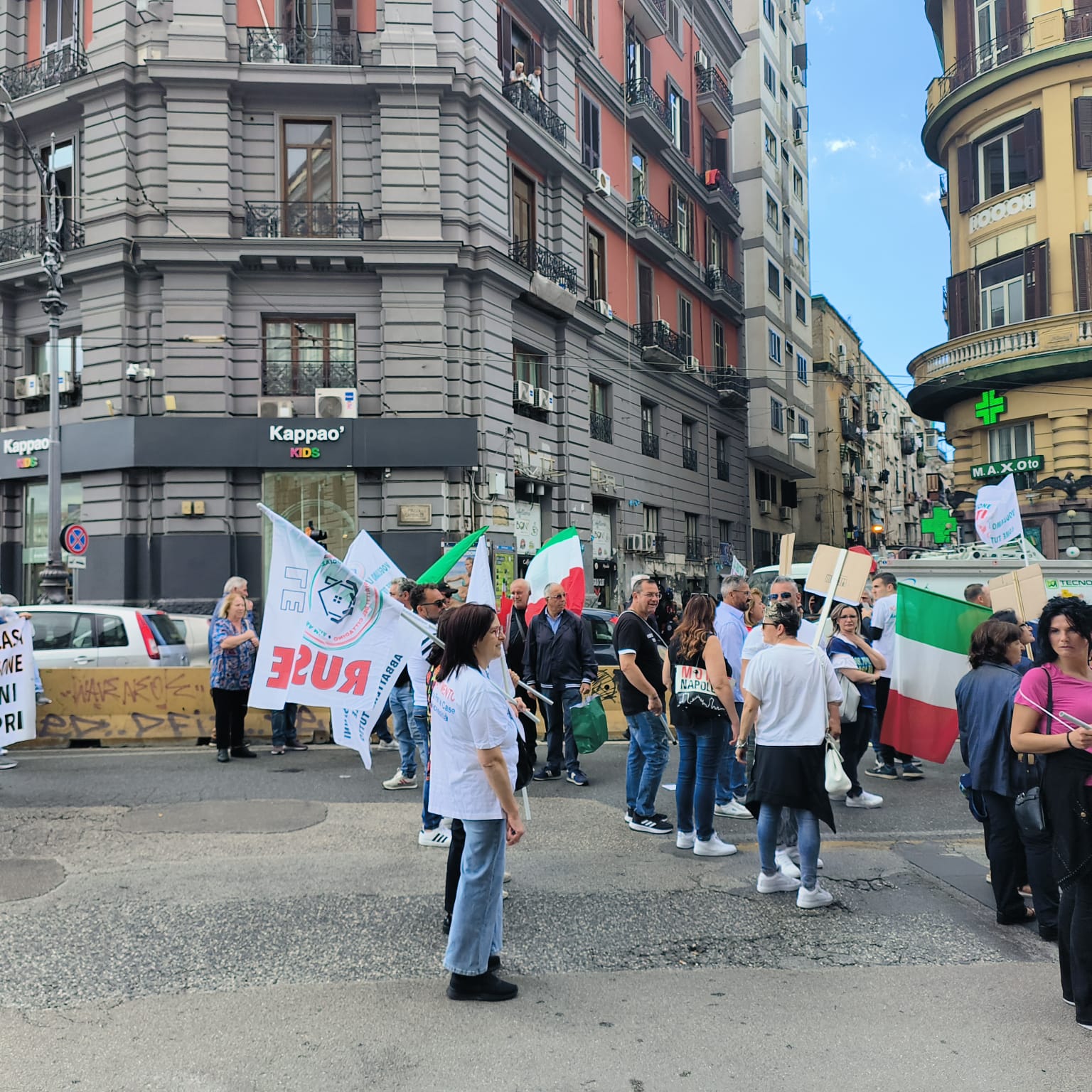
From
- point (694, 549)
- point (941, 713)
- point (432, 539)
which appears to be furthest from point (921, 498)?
point (941, 713)

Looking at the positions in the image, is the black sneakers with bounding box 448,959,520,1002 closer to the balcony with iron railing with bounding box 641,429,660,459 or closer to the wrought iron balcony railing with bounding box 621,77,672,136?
the balcony with iron railing with bounding box 641,429,660,459

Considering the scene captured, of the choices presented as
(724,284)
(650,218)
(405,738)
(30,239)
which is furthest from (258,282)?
(724,284)

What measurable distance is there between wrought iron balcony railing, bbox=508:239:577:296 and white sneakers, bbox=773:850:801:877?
704 inches

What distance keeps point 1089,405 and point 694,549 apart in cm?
1202

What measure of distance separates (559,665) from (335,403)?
40.6ft

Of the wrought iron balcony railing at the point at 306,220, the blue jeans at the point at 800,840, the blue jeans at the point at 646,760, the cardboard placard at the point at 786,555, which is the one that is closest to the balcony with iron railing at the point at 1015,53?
the wrought iron balcony railing at the point at 306,220

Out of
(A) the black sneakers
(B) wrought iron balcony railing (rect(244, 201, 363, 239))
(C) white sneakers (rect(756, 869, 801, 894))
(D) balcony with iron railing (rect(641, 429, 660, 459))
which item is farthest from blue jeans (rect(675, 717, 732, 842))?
(D) balcony with iron railing (rect(641, 429, 660, 459))

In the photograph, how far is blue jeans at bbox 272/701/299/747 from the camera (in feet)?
34.7

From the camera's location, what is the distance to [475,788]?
14.1 feet

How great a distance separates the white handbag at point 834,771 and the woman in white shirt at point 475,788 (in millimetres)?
3307

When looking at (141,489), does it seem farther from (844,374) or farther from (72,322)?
(844,374)

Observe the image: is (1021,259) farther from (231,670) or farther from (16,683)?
(16,683)

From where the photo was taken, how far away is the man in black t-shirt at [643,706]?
22.9ft

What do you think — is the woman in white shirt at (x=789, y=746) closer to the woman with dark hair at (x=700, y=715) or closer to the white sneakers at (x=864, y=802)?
the woman with dark hair at (x=700, y=715)
